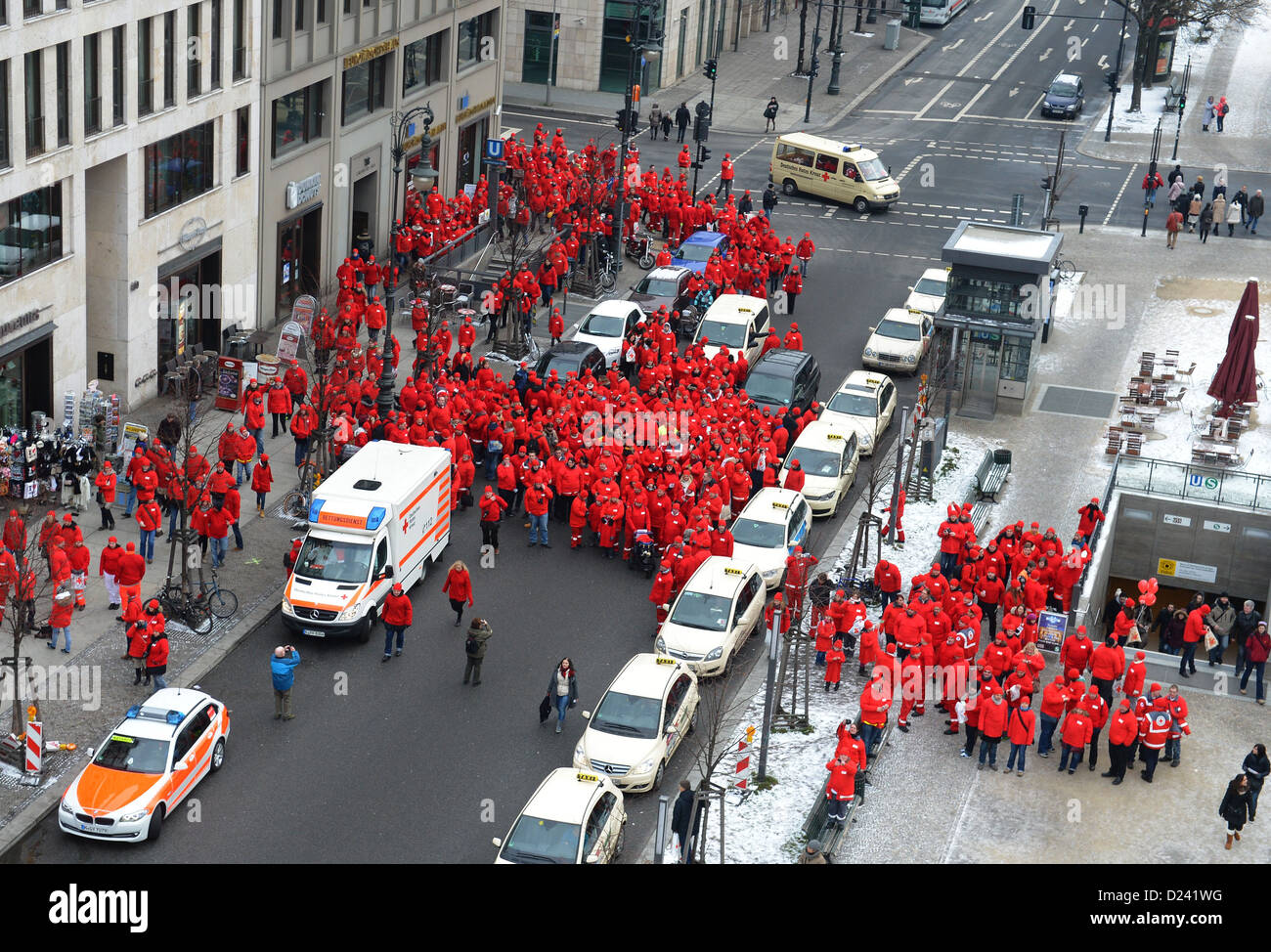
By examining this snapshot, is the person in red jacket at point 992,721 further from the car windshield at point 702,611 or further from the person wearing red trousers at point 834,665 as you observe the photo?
the car windshield at point 702,611

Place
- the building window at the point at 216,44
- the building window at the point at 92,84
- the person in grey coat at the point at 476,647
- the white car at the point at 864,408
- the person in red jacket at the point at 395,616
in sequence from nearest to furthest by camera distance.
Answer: the person in grey coat at the point at 476,647, the person in red jacket at the point at 395,616, the building window at the point at 92,84, the white car at the point at 864,408, the building window at the point at 216,44

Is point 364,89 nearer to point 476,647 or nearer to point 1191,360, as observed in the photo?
point 1191,360

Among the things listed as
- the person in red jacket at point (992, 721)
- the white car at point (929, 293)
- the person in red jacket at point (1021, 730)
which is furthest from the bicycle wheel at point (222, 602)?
the white car at point (929, 293)

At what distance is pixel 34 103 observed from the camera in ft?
114

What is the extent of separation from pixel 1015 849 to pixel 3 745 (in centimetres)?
1469

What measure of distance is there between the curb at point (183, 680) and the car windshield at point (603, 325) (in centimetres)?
1428

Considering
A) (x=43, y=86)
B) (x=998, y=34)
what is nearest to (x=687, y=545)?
(x=43, y=86)

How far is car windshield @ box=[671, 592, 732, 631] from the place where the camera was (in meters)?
30.7

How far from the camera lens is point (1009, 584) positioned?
3266 cm

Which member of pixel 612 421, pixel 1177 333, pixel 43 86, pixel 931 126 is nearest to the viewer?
pixel 43 86

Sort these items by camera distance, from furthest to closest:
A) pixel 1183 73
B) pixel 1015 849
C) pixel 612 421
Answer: pixel 1183 73 → pixel 612 421 → pixel 1015 849

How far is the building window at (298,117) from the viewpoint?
147ft

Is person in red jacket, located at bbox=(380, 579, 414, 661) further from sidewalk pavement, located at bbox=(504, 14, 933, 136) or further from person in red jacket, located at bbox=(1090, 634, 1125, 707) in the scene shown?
sidewalk pavement, located at bbox=(504, 14, 933, 136)

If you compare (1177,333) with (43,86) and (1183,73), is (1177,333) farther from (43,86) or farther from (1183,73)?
(1183,73)
